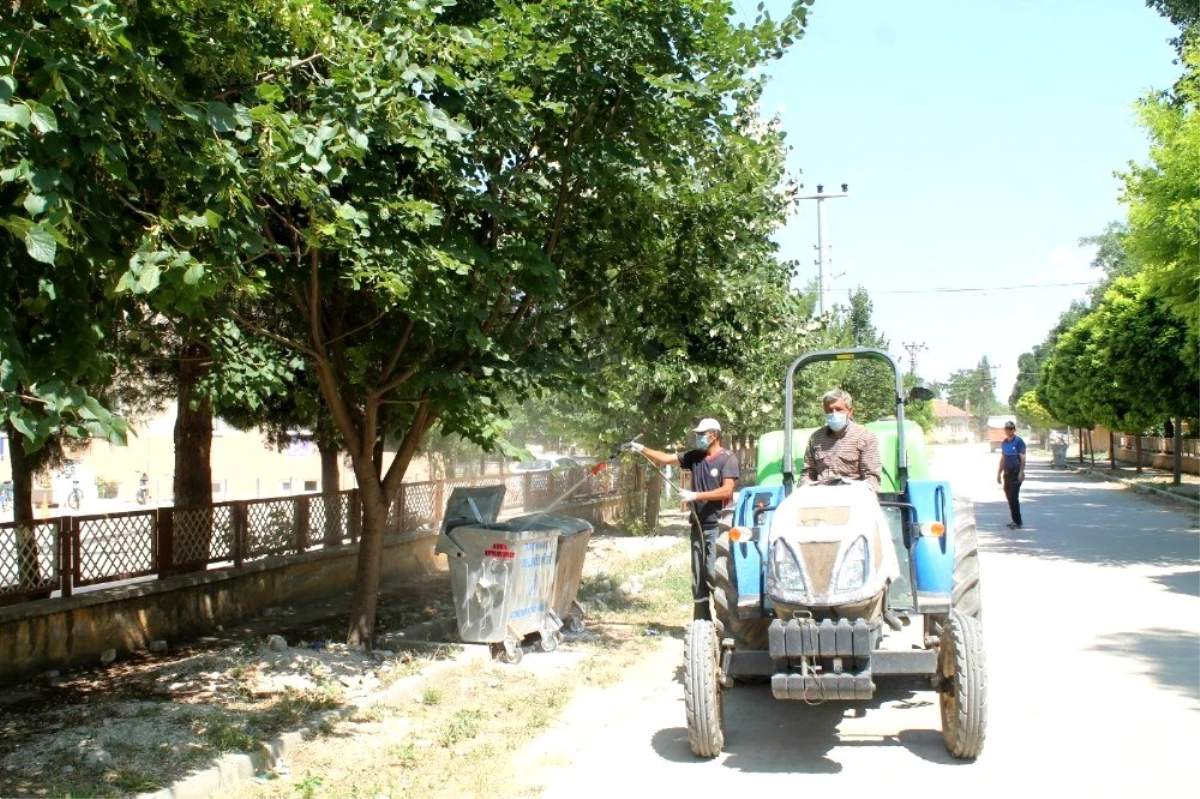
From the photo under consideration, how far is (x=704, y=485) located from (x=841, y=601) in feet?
12.4

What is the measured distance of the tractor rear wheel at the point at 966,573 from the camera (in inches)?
272

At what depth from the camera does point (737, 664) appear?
631 centimetres

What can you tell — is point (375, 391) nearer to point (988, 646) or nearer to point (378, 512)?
point (378, 512)

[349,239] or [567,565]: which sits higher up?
[349,239]

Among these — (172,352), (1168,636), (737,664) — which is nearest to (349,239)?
(737,664)

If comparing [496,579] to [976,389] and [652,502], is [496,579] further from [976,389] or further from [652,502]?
[976,389]

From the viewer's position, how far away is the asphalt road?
230 inches

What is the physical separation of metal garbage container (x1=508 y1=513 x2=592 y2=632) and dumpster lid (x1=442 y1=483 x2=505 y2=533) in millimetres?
229

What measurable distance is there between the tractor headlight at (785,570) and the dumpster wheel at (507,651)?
395cm

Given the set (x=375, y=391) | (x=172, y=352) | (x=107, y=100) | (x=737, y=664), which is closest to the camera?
(x=107, y=100)

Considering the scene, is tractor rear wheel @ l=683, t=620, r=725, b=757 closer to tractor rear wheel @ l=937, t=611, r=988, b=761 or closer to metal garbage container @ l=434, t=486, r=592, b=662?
tractor rear wheel @ l=937, t=611, r=988, b=761

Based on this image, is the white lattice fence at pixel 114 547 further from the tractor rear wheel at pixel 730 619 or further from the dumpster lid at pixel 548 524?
the tractor rear wheel at pixel 730 619

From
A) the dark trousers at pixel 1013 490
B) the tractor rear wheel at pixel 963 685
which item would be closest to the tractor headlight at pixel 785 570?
the tractor rear wheel at pixel 963 685

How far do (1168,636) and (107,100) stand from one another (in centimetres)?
932
